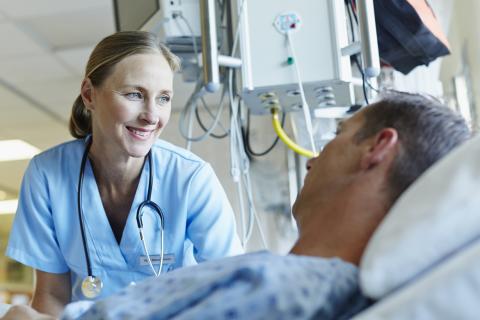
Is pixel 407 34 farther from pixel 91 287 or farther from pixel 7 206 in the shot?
pixel 7 206

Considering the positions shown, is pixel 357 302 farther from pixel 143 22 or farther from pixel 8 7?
pixel 8 7

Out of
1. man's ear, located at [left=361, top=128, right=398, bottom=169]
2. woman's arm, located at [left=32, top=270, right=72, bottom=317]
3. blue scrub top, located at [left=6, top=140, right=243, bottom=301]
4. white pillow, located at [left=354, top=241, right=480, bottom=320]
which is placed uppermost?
man's ear, located at [left=361, top=128, right=398, bottom=169]

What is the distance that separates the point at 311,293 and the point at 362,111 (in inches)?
15.5

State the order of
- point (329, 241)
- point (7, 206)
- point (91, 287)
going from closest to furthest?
point (329, 241)
point (91, 287)
point (7, 206)

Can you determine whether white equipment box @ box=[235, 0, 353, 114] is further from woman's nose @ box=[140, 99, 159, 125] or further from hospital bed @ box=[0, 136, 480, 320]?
hospital bed @ box=[0, 136, 480, 320]

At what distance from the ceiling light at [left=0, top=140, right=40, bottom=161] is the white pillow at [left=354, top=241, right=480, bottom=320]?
16.3ft

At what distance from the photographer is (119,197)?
1582 millimetres

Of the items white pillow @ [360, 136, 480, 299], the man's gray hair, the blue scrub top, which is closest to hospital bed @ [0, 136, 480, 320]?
white pillow @ [360, 136, 480, 299]

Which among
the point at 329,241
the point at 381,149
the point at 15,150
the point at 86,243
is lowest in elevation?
the point at 15,150

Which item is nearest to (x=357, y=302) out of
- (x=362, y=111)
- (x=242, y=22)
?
(x=362, y=111)

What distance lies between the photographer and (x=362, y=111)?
0.97 m

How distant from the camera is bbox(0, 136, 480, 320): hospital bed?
57 centimetres

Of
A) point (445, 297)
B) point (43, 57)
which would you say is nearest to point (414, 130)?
point (445, 297)

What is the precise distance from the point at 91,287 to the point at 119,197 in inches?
10.3
